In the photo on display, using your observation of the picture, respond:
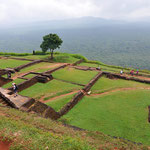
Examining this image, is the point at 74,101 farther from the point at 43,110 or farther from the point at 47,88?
the point at 47,88

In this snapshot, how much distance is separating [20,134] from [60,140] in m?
2.15

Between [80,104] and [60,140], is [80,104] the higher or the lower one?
the lower one

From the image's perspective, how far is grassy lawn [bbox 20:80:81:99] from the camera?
17328 mm

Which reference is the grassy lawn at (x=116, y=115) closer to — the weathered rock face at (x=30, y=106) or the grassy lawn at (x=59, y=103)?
the grassy lawn at (x=59, y=103)

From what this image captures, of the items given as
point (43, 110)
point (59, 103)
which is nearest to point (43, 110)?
point (43, 110)

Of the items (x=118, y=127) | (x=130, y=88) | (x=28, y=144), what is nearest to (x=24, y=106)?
(x=28, y=144)

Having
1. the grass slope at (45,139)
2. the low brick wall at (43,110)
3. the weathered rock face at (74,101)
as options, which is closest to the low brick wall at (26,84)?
the low brick wall at (43,110)

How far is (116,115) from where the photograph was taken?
12.9m

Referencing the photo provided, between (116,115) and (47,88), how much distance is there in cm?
1046

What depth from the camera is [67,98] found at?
15.8m

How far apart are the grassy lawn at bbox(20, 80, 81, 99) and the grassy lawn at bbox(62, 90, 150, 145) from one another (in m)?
3.65

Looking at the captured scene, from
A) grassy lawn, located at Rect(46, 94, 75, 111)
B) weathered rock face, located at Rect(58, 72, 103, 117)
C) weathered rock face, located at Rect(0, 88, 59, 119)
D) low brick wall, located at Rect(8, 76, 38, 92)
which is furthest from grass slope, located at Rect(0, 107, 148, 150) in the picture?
low brick wall, located at Rect(8, 76, 38, 92)

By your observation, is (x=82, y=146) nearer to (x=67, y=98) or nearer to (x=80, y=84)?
(x=67, y=98)

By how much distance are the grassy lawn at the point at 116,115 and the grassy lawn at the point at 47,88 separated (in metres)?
3.65
